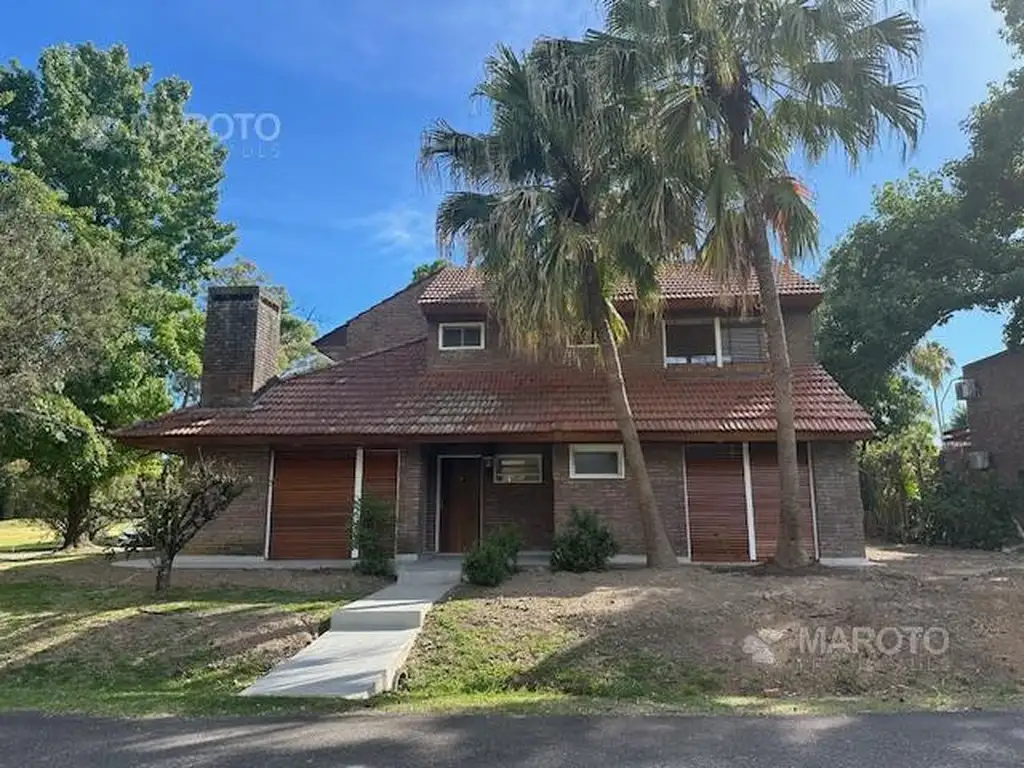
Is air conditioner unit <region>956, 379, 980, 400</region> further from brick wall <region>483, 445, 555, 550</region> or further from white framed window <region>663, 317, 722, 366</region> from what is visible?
brick wall <region>483, 445, 555, 550</region>

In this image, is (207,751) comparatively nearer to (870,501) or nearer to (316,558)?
(316,558)

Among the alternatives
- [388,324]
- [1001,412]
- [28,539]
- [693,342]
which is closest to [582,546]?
[693,342]

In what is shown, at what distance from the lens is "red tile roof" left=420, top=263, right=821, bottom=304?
15.9 m

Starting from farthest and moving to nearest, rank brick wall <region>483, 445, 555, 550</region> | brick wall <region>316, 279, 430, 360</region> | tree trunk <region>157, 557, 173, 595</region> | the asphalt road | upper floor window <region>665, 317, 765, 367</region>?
brick wall <region>316, 279, 430, 360</region> → upper floor window <region>665, 317, 765, 367</region> → brick wall <region>483, 445, 555, 550</region> → tree trunk <region>157, 557, 173, 595</region> → the asphalt road

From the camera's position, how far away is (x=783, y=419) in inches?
470

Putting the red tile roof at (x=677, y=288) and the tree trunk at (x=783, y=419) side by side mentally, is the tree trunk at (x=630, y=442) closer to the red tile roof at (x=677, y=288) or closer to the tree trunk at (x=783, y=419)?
the tree trunk at (x=783, y=419)

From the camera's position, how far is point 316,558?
14438mm

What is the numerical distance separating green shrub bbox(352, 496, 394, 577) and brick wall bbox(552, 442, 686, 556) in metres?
3.27

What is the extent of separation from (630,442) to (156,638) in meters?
7.93

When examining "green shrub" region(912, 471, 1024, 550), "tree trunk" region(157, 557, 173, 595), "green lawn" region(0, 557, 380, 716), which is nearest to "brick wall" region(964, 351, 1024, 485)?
"green shrub" region(912, 471, 1024, 550)

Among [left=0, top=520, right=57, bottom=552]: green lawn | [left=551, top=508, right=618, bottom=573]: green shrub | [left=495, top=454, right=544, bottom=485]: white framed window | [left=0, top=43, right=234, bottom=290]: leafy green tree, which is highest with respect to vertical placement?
[left=0, top=43, right=234, bottom=290]: leafy green tree

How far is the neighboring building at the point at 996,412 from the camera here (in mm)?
22047

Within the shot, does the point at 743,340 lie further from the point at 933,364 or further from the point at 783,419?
the point at 933,364

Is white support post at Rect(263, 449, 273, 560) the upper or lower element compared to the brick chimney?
lower
